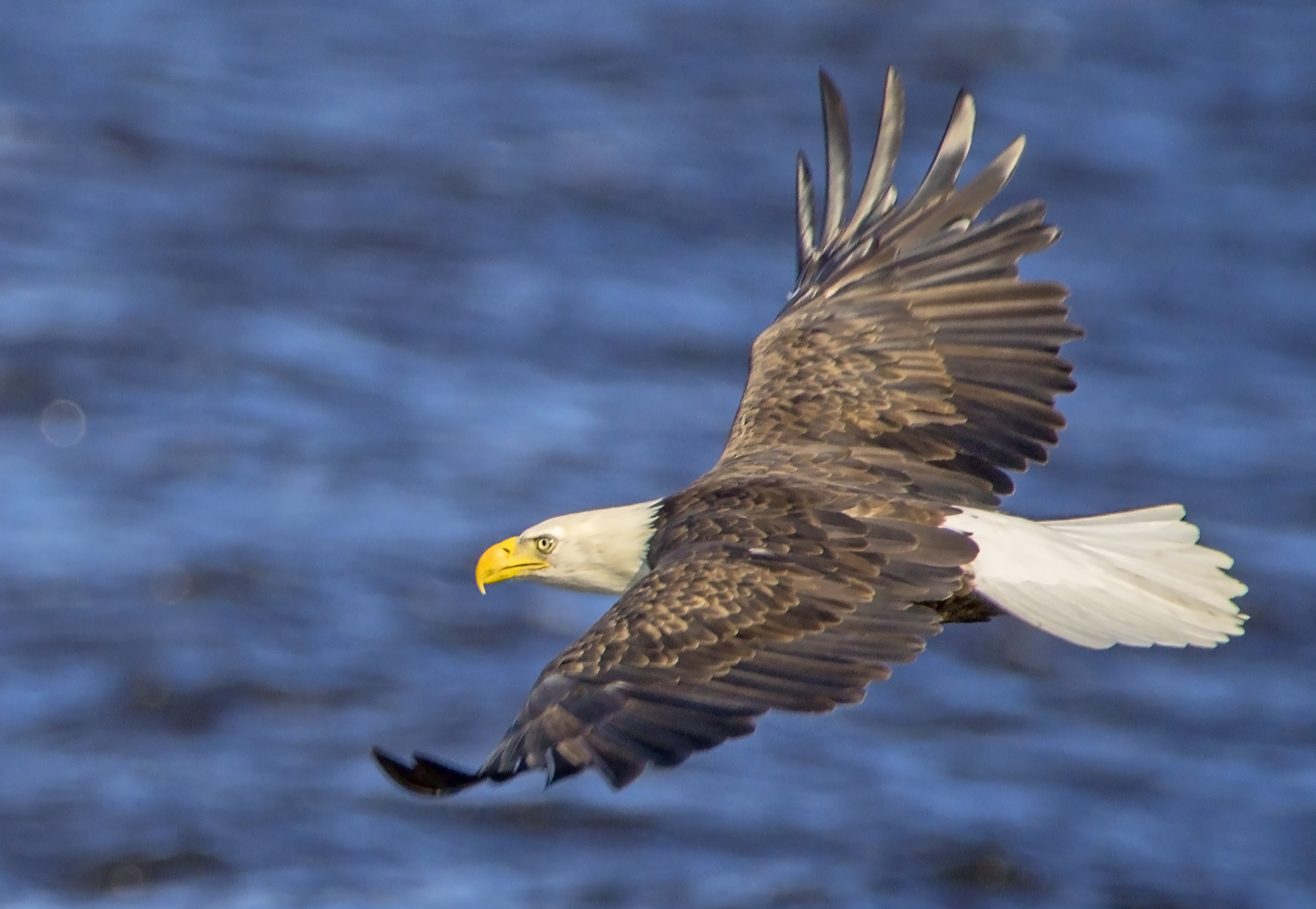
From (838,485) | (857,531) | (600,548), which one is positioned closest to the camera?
(857,531)

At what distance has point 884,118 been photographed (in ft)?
29.6

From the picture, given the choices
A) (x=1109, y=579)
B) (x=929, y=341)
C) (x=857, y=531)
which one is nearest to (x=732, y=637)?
(x=857, y=531)

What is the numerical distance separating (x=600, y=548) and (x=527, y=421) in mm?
10485

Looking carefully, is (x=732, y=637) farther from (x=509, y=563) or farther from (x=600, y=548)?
(x=509, y=563)

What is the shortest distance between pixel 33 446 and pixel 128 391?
1166 millimetres

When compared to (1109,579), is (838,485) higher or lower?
higher

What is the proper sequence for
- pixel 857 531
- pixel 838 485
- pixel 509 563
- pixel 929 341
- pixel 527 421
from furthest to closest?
pixel 527 421 < pixel 929 341 < pixel 509 563 < pixel 838 485 < pixel 857 531

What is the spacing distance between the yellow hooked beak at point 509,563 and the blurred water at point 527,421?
5.93 metres

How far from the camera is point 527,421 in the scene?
1895cm

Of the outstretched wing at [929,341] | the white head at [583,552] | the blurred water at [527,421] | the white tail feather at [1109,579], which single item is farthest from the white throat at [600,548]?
the blurred water at [527,421]

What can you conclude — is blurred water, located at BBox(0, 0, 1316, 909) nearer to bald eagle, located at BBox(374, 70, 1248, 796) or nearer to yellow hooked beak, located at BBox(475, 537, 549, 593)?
yellow hooked beak, located at BBox(475, 537, 549, 593)

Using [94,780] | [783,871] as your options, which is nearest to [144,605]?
[94,780]

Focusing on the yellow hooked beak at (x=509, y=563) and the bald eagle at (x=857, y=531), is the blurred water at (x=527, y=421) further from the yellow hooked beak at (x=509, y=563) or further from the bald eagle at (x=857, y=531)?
the bald eagle at (x=857, y=531)

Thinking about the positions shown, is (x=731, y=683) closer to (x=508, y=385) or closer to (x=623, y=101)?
(x=508, y=385)
